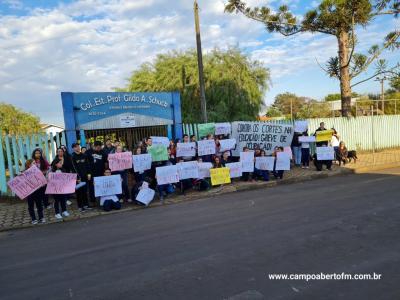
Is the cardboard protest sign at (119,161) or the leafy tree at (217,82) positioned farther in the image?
the leafy tree at (217,82)

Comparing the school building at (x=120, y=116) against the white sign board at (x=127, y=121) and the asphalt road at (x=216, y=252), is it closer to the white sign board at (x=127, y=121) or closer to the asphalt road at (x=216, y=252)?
the white sign board at (x=127, y=121)

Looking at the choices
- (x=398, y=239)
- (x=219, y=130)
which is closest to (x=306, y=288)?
(x=398, y=239)

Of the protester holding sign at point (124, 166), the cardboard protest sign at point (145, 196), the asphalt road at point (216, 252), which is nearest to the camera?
the asphalt road at point (216, 252)

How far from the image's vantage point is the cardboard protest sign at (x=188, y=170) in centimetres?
1077

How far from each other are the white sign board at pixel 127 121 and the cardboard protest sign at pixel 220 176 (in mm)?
3942

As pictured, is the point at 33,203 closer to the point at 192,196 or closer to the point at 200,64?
the point at 192,196

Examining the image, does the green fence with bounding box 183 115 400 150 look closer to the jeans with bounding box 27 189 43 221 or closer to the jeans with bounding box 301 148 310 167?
the jeans with bounding box 301 148 310 167

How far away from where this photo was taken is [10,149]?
11.0 metres

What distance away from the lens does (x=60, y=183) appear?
8734mm

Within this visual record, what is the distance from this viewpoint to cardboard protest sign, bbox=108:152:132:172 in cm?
998

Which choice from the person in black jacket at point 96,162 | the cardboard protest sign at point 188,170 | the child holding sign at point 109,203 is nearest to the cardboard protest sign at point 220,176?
the cardboard protest sign at point 188,170

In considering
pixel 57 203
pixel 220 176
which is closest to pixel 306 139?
pixel 220 176

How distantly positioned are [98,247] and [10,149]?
266 inches

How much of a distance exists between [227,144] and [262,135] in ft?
6.37
